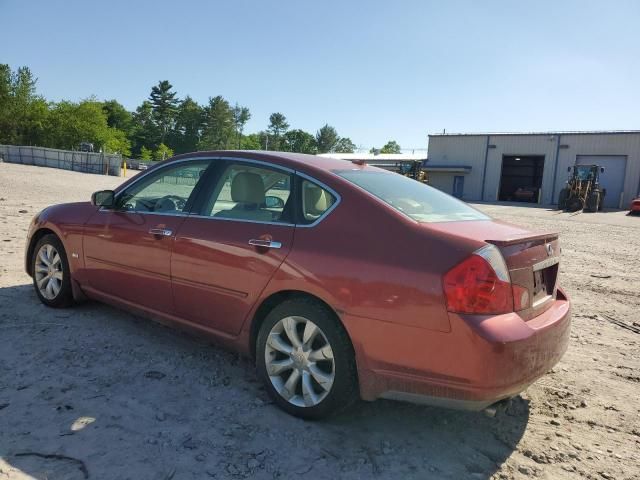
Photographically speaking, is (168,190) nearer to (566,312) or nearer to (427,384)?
(427,384)

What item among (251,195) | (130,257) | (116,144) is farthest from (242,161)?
(116,144)

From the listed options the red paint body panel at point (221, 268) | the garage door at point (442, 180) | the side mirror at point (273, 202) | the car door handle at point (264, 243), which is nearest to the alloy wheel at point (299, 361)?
the red paint body panel at point (221, 268)

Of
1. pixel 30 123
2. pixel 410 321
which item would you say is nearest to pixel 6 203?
pixel 410 321

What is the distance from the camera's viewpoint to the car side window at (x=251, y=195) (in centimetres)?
320

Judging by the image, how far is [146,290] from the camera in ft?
12.3

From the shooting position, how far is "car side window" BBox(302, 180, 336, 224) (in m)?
2.96

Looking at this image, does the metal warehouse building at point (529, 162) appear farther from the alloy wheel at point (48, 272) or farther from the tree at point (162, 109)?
the tree at point (162, 109)

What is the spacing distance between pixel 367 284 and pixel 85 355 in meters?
2.33

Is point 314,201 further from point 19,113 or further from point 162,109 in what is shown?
point 162,109

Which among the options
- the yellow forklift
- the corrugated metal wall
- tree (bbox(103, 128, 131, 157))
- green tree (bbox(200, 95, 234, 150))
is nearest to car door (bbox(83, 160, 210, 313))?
the yellow forklift

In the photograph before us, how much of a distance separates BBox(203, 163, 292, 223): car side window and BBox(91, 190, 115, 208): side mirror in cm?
115

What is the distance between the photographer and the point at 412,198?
3.21 m

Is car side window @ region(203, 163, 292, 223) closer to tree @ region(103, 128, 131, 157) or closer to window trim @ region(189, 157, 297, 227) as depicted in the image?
window trim @ region(189, 157, 297, 227)

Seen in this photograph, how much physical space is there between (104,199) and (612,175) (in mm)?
40440
